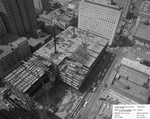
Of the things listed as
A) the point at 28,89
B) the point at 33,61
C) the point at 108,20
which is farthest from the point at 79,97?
the point at 108,20

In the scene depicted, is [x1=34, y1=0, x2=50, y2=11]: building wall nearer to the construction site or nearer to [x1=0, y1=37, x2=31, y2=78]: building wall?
[x1=0, y1=37, x2=31, y2=78]: building wall

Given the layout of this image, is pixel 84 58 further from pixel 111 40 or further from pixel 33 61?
pixel 111 40

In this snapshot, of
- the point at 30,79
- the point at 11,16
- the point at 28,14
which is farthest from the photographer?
the point at 28,14

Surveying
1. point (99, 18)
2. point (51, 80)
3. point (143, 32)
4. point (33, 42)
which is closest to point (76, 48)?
point (51, 80)

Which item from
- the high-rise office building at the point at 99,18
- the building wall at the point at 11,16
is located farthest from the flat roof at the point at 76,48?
the building wall at the point at 11,16

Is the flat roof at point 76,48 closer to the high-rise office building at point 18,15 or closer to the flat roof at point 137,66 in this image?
the flat roof at point 137,66
